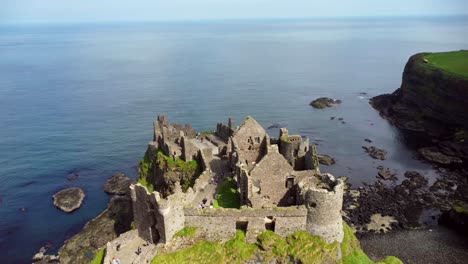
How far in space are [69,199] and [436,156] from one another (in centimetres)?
8732

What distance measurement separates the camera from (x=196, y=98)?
6083 inches

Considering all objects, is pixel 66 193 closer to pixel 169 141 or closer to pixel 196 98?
pixel 169 141

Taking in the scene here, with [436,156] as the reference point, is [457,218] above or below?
above

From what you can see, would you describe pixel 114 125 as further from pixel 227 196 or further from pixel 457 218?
pixel 457 218

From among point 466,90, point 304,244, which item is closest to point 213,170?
point 304,244

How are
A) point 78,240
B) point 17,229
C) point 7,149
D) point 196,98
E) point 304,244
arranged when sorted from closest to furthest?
point 304,244 → point 78,240 → point 17,229 → point 7,149 → point 196,98

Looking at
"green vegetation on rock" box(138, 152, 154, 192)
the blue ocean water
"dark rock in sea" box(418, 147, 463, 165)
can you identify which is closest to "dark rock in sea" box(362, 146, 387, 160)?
the blue ocean water

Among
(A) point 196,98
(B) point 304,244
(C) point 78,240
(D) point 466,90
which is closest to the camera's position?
(B) point 304,244

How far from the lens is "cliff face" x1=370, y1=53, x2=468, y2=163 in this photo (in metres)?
110

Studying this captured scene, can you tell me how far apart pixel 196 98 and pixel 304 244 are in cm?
12249

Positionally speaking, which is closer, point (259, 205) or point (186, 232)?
point (186, 232)

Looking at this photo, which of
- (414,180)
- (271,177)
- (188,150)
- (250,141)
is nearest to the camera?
(271,177)

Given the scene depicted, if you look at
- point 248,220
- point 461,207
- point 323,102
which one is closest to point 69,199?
point 248,220

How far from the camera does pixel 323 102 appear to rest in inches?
5866
